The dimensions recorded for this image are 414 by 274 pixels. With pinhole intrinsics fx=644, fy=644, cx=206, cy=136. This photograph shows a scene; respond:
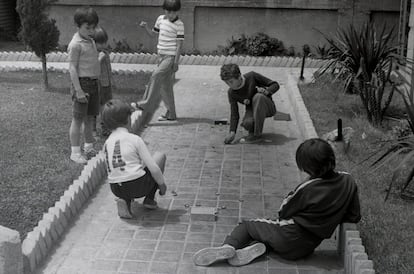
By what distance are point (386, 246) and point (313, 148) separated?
3.16 ft

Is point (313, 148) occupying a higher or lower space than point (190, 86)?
higher

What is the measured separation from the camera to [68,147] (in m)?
7.25

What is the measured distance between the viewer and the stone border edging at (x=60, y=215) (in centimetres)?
462

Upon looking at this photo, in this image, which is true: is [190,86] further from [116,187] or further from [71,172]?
[116,187]

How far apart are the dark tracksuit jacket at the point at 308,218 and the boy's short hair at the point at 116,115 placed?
1384 mm

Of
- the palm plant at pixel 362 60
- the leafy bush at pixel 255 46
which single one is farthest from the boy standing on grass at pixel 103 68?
the leafy bush at pixel 255 46

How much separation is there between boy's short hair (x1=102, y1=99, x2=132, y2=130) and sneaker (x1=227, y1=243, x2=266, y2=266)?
1509mm

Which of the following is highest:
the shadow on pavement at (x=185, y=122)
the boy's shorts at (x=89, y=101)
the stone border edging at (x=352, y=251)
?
the boy's shorts at (x=89, y=101)

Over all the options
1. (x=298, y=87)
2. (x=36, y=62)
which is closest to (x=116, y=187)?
(x=298, y=87)

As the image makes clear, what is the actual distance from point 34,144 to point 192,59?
6.49m

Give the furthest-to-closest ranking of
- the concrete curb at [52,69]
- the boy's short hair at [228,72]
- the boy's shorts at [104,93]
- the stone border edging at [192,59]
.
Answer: the stone border edging at [192,59], the concrete curb at [52,69], the boy's shorts at [104,93], the boy's short hair at [228,72]

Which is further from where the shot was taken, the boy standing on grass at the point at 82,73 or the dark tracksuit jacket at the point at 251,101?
the dark tracksuit jacket at the point at 251,101

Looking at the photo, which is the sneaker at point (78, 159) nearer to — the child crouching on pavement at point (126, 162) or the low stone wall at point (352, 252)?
the child crouching on pavement at point (126, 162)

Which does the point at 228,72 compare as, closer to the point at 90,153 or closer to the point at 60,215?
the point at 90,153
